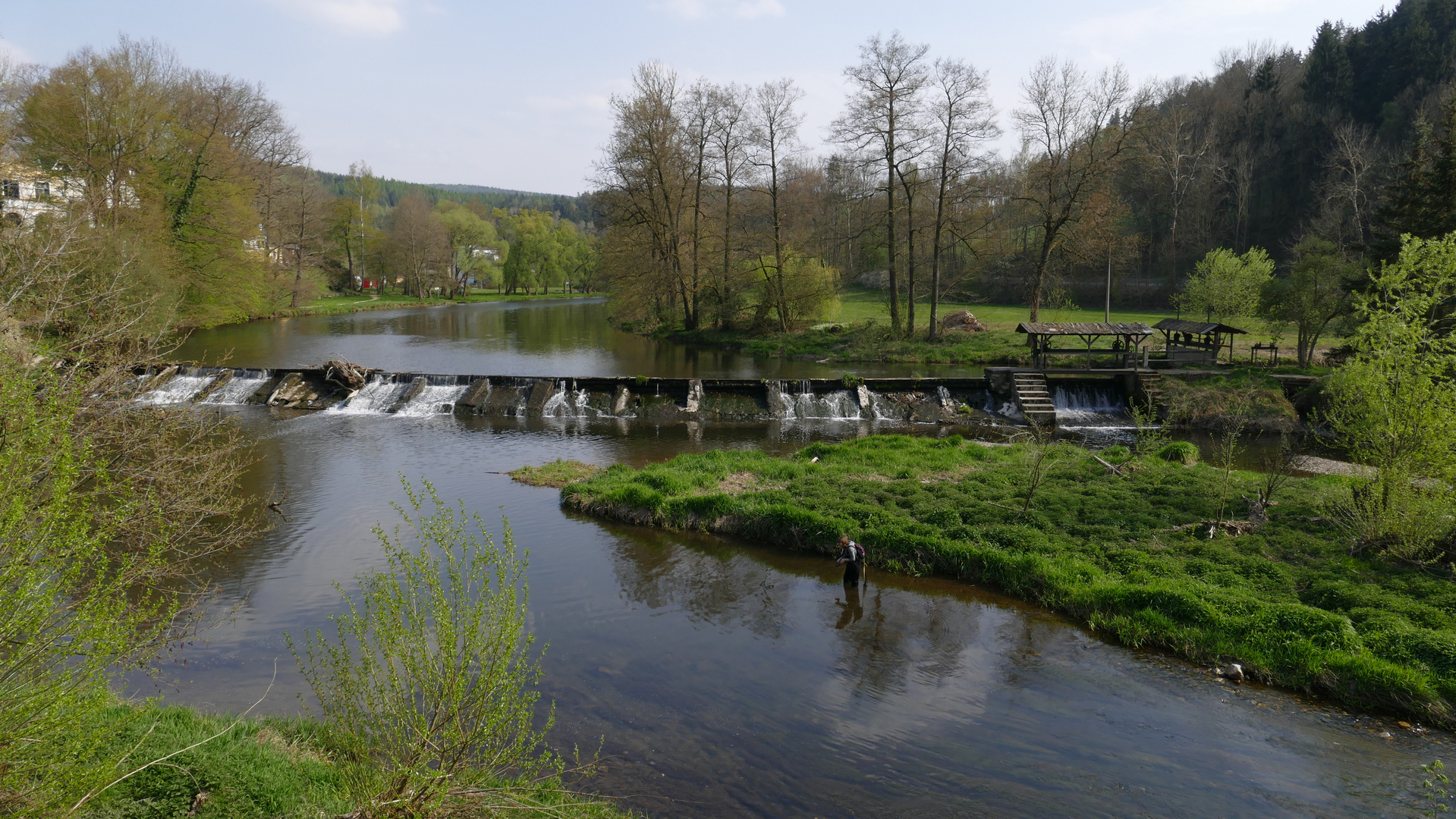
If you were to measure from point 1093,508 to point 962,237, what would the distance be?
25469mm

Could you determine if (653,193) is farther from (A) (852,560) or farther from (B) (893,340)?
(A) (852,560)

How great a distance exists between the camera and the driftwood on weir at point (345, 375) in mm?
26406

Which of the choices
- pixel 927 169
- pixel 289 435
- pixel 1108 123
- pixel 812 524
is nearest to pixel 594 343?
Result: pixel 927 169

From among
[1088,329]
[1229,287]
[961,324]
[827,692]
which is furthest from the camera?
[961,324]

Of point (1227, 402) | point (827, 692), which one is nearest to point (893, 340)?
point (1227, 402)

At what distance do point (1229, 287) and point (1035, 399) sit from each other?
15.3m

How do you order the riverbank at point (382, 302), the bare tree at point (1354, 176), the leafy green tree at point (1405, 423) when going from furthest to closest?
the riverbank at point (382, 302), the bare tree at point (1354, 176), the leafy green tree at point (1405, 423)

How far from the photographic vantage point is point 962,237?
3622 centimetres

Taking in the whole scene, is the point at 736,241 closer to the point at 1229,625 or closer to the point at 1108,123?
the point at 1108,123

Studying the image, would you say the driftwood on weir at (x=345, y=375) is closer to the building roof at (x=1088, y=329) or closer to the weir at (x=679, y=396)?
the weir at (x=679, y=396)

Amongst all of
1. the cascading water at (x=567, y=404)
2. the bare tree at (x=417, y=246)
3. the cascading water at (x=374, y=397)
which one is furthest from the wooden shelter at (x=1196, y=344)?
the bare tree at (x=417, y=246)

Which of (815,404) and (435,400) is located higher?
(435,400)

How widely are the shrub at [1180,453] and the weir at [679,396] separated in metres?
7.09

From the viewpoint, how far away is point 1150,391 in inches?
988
